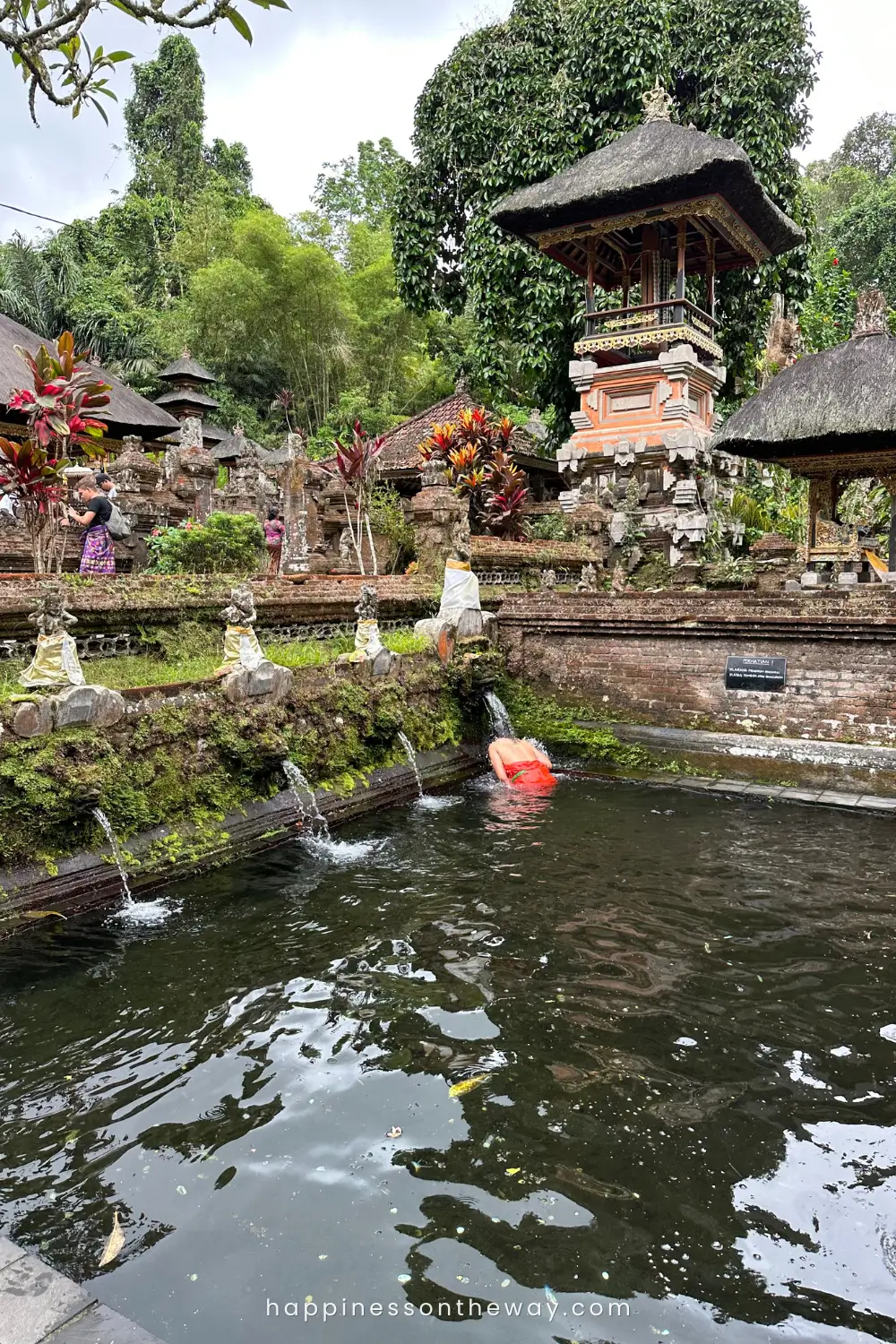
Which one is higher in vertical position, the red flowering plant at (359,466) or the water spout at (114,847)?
the red flowering plant at (359,466)

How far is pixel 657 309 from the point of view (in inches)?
625

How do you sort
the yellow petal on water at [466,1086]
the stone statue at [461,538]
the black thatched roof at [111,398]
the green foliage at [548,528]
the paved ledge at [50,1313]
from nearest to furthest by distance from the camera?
1. the paved ledge at [50,1313]
2. the yellow petal on water at [466,1086]
3. the stone statue at [461,538]
4. the green foliage at [548,528]
5. the black thatched roof at [111,398]

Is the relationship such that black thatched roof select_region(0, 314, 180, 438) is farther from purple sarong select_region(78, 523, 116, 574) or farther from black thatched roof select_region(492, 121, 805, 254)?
purple sarong select_region(78, 523, 116, 574)

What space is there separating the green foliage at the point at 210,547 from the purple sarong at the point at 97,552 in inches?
68.6

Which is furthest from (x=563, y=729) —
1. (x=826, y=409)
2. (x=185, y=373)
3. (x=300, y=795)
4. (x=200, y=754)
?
(x=185, y=373)

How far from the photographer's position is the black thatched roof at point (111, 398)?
18.2 m

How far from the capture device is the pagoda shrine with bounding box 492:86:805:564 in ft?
48.6

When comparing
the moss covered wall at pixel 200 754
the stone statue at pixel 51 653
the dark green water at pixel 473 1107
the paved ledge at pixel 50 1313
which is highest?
the stone statue at pixel 51 653

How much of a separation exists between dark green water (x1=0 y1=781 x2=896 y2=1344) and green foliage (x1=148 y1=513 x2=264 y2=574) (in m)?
6.74

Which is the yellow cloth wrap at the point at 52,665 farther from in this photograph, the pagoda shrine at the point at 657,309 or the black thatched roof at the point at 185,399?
the black thatched roof at the point at 185,399

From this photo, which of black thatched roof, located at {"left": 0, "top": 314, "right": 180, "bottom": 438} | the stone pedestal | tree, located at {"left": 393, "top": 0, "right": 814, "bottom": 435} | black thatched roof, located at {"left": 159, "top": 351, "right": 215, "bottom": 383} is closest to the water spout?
the stone pedestal

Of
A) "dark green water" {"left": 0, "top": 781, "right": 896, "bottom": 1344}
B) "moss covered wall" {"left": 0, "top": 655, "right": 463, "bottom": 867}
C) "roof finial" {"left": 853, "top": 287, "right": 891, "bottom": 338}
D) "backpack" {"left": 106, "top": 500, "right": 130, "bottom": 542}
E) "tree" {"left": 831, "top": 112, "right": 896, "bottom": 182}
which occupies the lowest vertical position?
"dark green water" {"left": 0, "top": 781, "right": 896, "bottom": 1344}

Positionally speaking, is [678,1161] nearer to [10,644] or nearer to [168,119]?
[10,644]

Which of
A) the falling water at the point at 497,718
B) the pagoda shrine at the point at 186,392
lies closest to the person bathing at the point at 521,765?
the falling water at the point at 497,718
